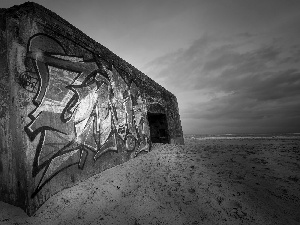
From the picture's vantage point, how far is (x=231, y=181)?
4.04 m

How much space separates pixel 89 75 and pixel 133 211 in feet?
9.84

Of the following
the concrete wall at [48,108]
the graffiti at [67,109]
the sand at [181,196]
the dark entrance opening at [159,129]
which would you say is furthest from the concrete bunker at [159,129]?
the concrete wall at [48,108]

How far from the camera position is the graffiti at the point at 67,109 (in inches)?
123

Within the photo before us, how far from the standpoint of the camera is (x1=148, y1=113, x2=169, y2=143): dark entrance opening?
9.66 metres

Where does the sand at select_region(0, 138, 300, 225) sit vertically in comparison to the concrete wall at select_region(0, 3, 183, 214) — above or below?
below

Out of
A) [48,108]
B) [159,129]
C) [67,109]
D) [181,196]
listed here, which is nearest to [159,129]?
[159,129]

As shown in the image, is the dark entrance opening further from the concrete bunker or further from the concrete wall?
the concrete wall

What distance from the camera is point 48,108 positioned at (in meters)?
3.31

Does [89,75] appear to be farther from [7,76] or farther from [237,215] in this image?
[237,215]

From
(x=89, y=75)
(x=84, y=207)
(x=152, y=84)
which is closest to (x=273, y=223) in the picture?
(x=84, y=207)

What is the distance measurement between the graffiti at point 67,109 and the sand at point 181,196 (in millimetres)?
531

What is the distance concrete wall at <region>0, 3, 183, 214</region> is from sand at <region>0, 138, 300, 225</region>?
0.90 ft

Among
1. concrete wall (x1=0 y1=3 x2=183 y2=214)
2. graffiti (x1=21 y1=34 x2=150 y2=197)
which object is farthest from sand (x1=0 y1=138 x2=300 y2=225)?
graffiti (x1=21 y1=34 x2=150 y2=197)

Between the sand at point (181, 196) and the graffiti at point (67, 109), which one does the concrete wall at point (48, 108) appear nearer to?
the graffiti at point (67, 109)
